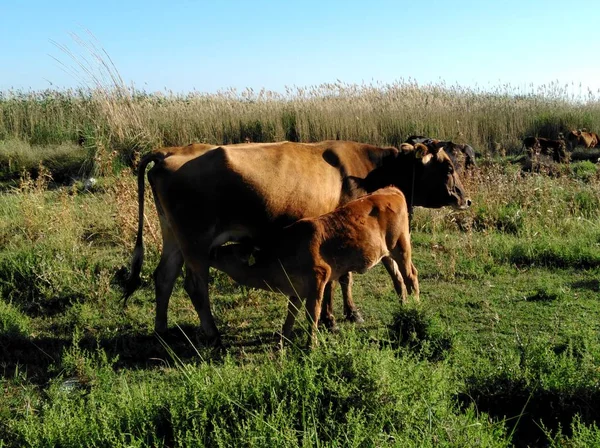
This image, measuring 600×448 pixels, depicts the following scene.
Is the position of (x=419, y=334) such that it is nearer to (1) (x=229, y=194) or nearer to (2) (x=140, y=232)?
(1) (x=229, y=194)

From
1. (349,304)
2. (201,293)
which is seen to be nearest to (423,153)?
(349,304)

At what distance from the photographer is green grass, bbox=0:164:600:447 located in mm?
4121

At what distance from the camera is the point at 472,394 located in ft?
16.3

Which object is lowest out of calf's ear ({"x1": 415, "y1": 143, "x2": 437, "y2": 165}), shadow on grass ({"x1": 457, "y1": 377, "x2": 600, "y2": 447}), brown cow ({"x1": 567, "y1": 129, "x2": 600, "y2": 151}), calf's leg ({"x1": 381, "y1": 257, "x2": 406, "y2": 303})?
shadow on grass ({"x1": 457, "y1": 377, "x2": 600, "y2": 447})

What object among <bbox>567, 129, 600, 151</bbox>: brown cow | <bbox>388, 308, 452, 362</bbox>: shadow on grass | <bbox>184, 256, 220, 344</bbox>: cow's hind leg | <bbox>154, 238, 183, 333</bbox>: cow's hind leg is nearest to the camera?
<bbox>388, 308, 452, 362</bbox>: shadow on grass

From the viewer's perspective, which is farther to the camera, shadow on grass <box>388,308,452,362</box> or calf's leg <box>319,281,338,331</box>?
calf's leg <box>319,281,338,331</box>

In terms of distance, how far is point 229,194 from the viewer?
601cm

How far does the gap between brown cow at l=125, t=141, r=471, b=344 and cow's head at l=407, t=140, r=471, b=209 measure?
31.1 inches

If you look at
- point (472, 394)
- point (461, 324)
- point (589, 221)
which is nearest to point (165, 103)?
point (589, 221)

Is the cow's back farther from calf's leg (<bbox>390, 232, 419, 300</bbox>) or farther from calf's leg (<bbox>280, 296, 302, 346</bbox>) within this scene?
calf's leg (<bbox>390, 232, 419, 300</bbox>)

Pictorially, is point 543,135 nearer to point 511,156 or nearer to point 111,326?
point 511,156

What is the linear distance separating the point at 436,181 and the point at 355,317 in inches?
78.5

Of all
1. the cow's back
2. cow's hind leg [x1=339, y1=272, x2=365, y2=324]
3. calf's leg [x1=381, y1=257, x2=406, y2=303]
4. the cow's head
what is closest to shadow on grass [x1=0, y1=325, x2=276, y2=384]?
cow's hind leg [x1=339, y1=272, x2=365, y2=324]

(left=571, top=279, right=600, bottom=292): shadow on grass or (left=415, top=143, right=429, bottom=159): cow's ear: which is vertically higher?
(left=415, top=143, right=429, bottom=159): cow's ear
